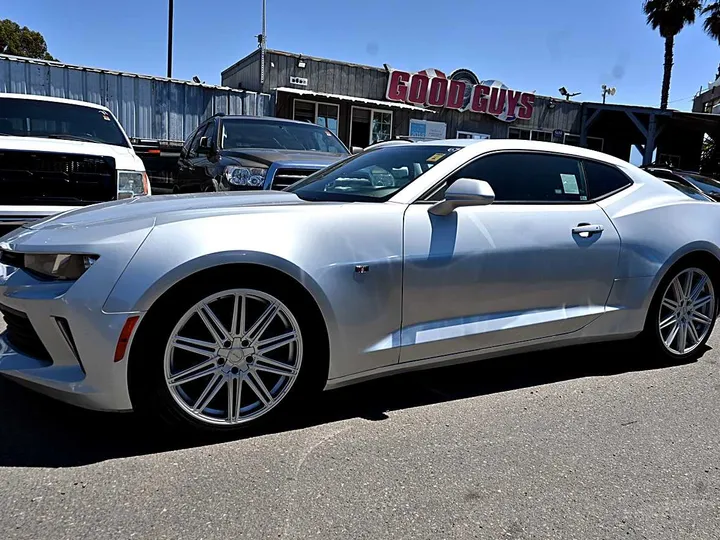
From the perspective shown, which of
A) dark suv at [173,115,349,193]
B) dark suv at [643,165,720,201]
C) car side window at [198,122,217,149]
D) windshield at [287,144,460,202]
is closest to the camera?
windshield at [287,144,460,202]

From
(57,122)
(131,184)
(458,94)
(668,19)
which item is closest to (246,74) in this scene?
(458,94)

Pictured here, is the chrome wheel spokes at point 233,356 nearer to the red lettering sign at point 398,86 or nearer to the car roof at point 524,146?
the car roof at point 524,146

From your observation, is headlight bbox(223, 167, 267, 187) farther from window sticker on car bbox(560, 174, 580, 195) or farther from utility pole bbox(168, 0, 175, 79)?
utility pole bbox(168, 0, 175, 79)

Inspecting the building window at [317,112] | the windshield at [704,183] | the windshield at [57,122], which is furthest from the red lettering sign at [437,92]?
the windshield at [57,122]

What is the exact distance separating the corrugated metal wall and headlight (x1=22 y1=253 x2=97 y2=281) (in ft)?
41.6

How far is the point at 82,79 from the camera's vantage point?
1370 centimetres

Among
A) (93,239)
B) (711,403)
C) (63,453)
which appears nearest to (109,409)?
(63,453)

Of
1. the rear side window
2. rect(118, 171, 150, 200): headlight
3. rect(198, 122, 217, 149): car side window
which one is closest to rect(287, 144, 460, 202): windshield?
the rear side window

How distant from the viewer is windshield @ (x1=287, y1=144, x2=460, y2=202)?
3195 millimetres

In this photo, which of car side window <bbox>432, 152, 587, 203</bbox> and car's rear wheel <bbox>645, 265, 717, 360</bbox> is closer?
car side window <bbox>432, 152, 587, 203</bbox>

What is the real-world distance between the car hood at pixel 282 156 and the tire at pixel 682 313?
11.2 ft

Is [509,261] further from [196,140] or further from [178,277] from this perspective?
[196,140]

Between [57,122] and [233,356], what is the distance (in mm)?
4877

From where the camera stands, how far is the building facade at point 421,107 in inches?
672
